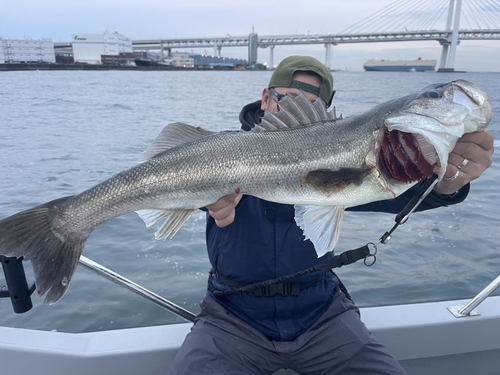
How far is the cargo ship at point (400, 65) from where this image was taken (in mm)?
106938

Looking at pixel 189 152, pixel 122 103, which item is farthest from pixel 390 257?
pixel 122 103

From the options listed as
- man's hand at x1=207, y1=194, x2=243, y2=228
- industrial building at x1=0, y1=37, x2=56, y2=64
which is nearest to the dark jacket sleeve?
man's hand at x1=207, y1=194, x2=243, y2=228

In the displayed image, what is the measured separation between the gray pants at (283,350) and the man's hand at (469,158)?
1.12 m

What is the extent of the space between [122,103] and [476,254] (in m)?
24.7

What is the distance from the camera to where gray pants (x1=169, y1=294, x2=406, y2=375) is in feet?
8.18

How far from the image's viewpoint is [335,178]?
2457 millimetres

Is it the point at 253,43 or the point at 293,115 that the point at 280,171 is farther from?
the point at 253,43

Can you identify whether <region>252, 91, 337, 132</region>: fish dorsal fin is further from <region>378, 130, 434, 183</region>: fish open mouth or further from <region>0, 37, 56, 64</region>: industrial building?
<region>0, 37, 56, 64</region>: industrial building

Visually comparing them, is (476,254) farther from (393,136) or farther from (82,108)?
(82,108)

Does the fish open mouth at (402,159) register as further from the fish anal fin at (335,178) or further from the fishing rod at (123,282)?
the fishing rod at (123,282)

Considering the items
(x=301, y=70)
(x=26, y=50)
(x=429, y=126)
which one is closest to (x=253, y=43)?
(x=26, y=50)

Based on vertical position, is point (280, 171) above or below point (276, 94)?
below

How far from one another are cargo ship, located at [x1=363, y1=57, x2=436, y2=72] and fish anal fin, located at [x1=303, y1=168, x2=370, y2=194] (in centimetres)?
11540

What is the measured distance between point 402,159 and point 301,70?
1182 millimetres
